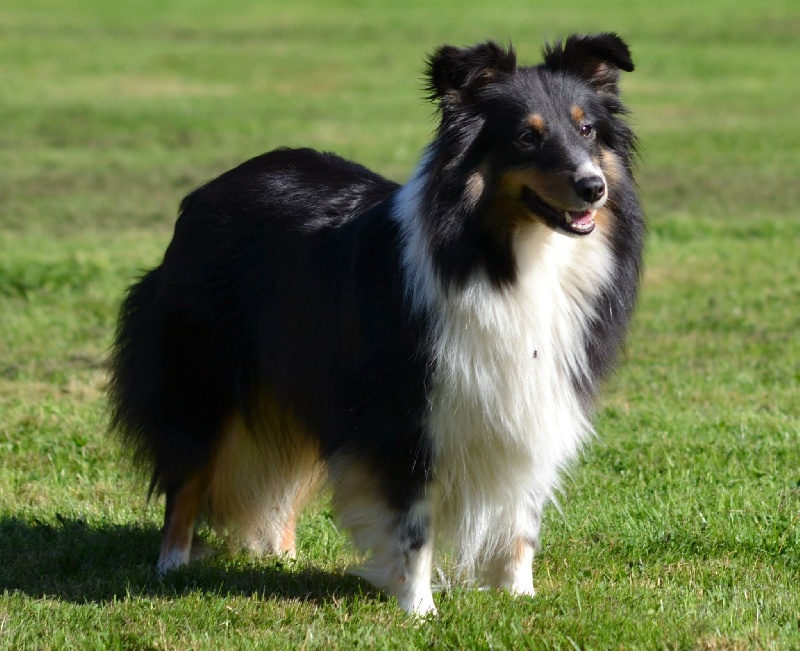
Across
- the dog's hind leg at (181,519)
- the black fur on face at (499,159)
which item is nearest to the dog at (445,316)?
the black fur on face at (499,159)

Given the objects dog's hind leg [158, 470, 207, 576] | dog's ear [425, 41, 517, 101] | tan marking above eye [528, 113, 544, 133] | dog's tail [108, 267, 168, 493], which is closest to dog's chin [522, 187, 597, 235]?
tan marking above eye [528, 113, 544, 133]

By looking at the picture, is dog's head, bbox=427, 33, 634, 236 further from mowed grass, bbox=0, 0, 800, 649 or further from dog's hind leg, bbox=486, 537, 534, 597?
mowed grass, bbox=0, 0, 800, 649

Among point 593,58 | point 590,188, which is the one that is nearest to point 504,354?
point 590,188

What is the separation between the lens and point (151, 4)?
1524 inches

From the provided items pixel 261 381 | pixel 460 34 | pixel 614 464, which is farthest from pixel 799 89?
pixel 261 381

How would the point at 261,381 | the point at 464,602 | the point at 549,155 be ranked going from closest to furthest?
the point at 549,155 → the point at 464,602 → the point at 261,381

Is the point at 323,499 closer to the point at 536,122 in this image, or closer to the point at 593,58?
the point at 536,122

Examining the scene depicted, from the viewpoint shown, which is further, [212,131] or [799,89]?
[799,89]

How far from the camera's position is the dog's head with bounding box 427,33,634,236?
4498 millimetres

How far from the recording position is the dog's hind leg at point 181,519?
5.67 metres

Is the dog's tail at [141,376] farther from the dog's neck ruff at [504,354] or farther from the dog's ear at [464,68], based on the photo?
the dog's ear at [464,68]

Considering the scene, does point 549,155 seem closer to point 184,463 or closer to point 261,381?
point 261,381

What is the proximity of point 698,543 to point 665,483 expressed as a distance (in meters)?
0.84

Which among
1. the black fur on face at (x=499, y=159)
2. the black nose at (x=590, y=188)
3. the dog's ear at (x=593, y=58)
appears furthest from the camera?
the dog's ear at (x=593, y=58)
